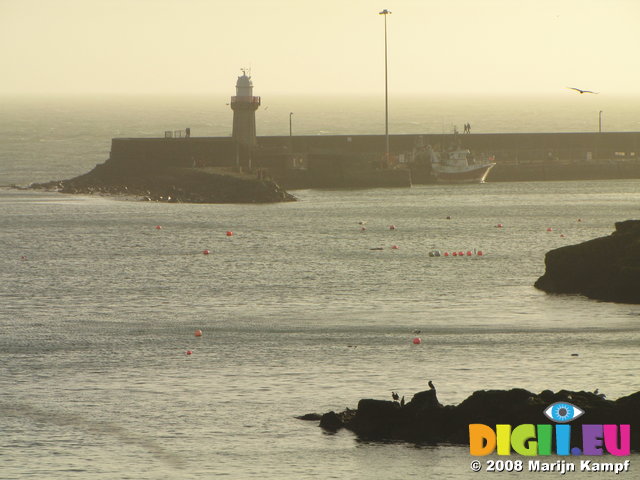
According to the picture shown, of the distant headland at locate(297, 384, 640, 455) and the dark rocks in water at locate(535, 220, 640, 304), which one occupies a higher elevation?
the dark rocks in water at locate(535, 220, 640, 304)

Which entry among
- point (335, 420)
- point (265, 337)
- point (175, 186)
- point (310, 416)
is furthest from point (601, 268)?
point (175, 186)

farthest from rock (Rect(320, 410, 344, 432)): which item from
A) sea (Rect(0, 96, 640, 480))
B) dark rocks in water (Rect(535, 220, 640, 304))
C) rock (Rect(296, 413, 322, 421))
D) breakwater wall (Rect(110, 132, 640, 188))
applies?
breakwater wall (Rect(110, 132, 640, 188))

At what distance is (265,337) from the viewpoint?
48.3m

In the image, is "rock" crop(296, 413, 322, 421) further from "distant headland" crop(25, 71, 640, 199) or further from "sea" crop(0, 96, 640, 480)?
"distant headland" crop(25, 71, 640, 199)

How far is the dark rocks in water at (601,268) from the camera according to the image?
2162 inches

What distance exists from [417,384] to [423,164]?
90.7m

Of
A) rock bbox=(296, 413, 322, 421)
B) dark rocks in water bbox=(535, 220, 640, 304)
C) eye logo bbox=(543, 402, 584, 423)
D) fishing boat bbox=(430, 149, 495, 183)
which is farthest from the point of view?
fishing boat bbox=(430, 149, 495, 183)

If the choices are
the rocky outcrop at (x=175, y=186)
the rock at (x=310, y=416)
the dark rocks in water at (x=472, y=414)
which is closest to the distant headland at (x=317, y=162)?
the rocky outcrop at (x=175, y=186)

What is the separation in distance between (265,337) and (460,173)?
272 feet

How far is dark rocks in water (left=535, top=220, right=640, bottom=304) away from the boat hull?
229 feet

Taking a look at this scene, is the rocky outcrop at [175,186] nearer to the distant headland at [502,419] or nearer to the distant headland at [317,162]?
the distant headland at [317,162]

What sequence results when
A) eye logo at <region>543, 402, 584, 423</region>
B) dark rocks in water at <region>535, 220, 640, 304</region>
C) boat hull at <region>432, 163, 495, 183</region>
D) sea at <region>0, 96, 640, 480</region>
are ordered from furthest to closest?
boat hull at <region>432, 163, 495, 183</region>
dark rocks in water at <region>535, 220, 640, 304</region>
sea at <region>0, 96, 640, 480</region>
eye logo at <region>543, 402, 584, 423</region>

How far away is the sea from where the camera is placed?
33.4 m

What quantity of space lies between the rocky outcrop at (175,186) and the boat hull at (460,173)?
23756mm
